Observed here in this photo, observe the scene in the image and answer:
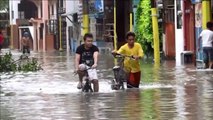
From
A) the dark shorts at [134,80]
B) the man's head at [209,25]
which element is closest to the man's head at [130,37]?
the dark shorts at [134,80]

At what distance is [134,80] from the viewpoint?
17859mm

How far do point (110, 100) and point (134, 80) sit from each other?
308 cm

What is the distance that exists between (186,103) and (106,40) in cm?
4123

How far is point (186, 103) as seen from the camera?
13.9 metres

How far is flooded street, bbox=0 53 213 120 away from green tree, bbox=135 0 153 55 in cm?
1597

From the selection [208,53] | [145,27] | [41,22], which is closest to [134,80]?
[208,53]

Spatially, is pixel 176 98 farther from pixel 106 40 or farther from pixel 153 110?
pixel 106 40

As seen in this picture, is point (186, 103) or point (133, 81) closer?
point (186, 103)

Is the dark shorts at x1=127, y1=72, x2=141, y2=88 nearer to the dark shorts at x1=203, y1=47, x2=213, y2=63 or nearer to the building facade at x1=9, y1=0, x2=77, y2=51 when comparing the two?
the dark shorts at x1=203, y1=47, x2=213, y2=63

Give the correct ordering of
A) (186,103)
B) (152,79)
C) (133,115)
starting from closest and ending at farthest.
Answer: (133,115) < (186,103) < (152,79)

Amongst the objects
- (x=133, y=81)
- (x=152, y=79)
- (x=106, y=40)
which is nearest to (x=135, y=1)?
(x=106, y=40)

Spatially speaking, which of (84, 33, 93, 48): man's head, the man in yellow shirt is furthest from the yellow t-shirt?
(84, 33, 93, 48): man's head

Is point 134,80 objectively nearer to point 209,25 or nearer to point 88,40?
point 88,40

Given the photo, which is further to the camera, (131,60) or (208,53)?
(208,53)
